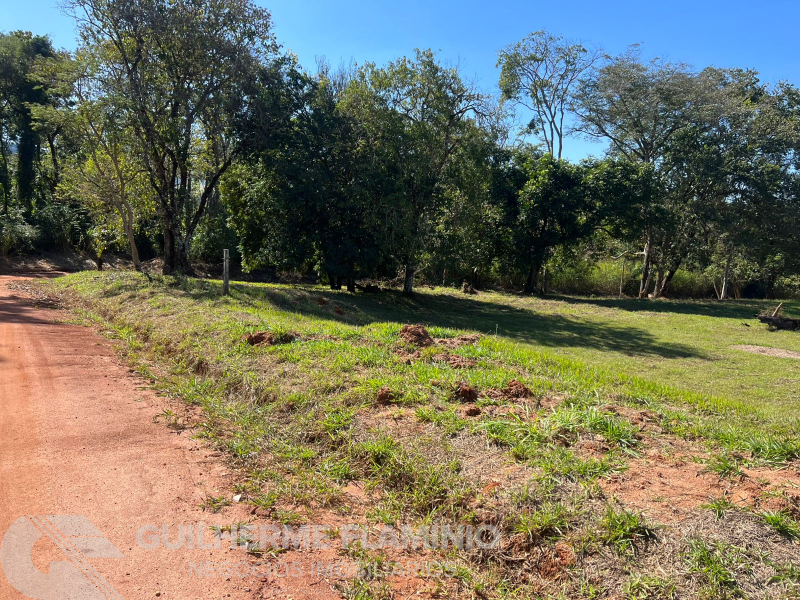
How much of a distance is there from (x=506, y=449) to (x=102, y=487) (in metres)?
3.20

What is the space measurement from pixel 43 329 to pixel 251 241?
1014 centimetres

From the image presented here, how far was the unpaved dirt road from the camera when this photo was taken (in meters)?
2.91

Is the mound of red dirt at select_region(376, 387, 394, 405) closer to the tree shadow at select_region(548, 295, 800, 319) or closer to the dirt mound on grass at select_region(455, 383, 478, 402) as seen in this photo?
the dirt mound on grass at select_region(455, 383, 478, 402)

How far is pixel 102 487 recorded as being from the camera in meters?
3.90

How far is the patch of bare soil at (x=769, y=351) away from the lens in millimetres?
11935

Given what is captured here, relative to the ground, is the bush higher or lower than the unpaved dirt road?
higher

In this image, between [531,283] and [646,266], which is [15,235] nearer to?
[531,283]

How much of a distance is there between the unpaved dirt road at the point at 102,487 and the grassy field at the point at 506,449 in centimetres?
39

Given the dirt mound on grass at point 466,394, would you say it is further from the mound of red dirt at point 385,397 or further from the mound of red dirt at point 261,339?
the mound of red dirt at point 261,339

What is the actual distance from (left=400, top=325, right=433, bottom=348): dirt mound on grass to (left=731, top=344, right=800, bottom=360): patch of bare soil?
9.36m

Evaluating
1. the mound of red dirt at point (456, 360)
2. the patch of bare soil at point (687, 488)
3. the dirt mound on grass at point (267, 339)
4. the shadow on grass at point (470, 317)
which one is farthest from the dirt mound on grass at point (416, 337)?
the shadow on grass at point (470, 317)

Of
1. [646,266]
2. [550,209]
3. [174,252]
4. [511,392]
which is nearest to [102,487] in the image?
[511,392]

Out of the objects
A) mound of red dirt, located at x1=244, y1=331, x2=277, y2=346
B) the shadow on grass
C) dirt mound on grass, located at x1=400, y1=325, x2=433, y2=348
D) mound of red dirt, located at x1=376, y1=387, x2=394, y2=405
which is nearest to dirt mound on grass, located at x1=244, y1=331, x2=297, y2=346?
mound of red dirt, located at x1=244, y1=331, x2=277, y2=346

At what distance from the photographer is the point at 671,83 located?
25.4 m
